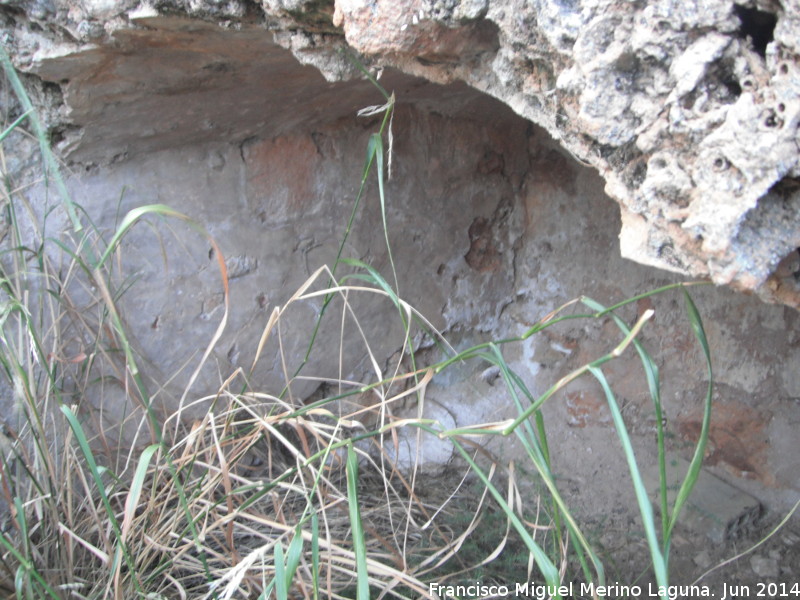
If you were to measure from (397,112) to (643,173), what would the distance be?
1.02 m

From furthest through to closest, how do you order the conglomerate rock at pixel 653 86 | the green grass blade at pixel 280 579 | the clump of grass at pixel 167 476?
the clump of grass at pixel 167 476, the green grass blade at pixel 280 579, the conglomerate rock at pixel 653 86

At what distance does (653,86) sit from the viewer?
767 millimetres

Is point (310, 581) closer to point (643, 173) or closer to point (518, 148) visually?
→ point (643, 173)

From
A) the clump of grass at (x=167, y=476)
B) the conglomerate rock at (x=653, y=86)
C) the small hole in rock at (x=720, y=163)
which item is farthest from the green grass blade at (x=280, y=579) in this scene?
the small hole in rock at (x=720, y=163)

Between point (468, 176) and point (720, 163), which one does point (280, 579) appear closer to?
point (720, 163)

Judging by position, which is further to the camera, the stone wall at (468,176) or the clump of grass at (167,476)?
the clump of grass at (167,476)

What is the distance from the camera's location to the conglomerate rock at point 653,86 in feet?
2.28

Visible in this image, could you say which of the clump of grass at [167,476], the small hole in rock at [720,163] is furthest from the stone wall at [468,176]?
the clump of grass at [167,476]

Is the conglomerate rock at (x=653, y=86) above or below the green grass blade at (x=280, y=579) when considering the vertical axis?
above

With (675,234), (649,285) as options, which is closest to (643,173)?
(675,234)

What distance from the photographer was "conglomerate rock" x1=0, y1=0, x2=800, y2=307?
0.69 m

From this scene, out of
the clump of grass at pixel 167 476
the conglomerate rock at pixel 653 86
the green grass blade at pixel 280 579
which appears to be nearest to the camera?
the conglomerate rock at pixel 653 86

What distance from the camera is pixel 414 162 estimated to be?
1.83 meters

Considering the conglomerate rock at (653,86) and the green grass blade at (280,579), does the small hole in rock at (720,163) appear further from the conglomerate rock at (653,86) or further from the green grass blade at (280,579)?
the green grass blade at (280,579)
